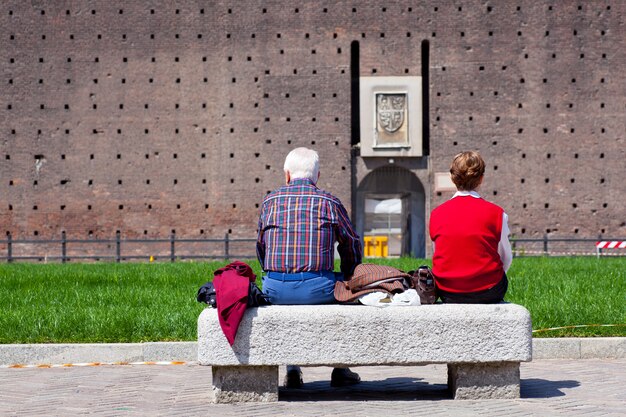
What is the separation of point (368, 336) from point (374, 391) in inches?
18.8

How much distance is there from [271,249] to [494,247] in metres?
1.14

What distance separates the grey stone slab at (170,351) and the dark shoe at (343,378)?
1.33 meters

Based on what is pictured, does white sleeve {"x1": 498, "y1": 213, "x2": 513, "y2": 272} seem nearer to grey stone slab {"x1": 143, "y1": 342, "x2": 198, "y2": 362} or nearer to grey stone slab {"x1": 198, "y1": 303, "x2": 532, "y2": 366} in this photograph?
grey stone slab {"x1": 198, "y1": 303, "x2": 532, "y2": 366}

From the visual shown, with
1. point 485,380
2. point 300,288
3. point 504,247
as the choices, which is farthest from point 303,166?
point 485,380

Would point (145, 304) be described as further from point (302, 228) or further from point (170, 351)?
point (302, 228)

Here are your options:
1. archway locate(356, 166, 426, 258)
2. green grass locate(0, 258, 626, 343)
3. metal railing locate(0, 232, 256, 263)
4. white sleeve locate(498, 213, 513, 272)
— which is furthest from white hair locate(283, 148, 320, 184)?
archway locate(356, 166, 426, 258)

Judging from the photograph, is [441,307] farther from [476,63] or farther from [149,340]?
[476,63]

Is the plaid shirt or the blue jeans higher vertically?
the plaid shirt

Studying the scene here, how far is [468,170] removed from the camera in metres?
4.95

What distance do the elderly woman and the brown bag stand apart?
0.14ft

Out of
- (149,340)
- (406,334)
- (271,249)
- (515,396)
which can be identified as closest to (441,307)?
(406,334)

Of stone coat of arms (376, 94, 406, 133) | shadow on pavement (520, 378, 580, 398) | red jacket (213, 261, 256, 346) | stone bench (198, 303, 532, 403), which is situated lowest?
shadow on pavement (520, 378, 580, 398)

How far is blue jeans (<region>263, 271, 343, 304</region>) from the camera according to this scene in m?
4.88

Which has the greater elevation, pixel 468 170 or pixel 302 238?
pixel 468 170
